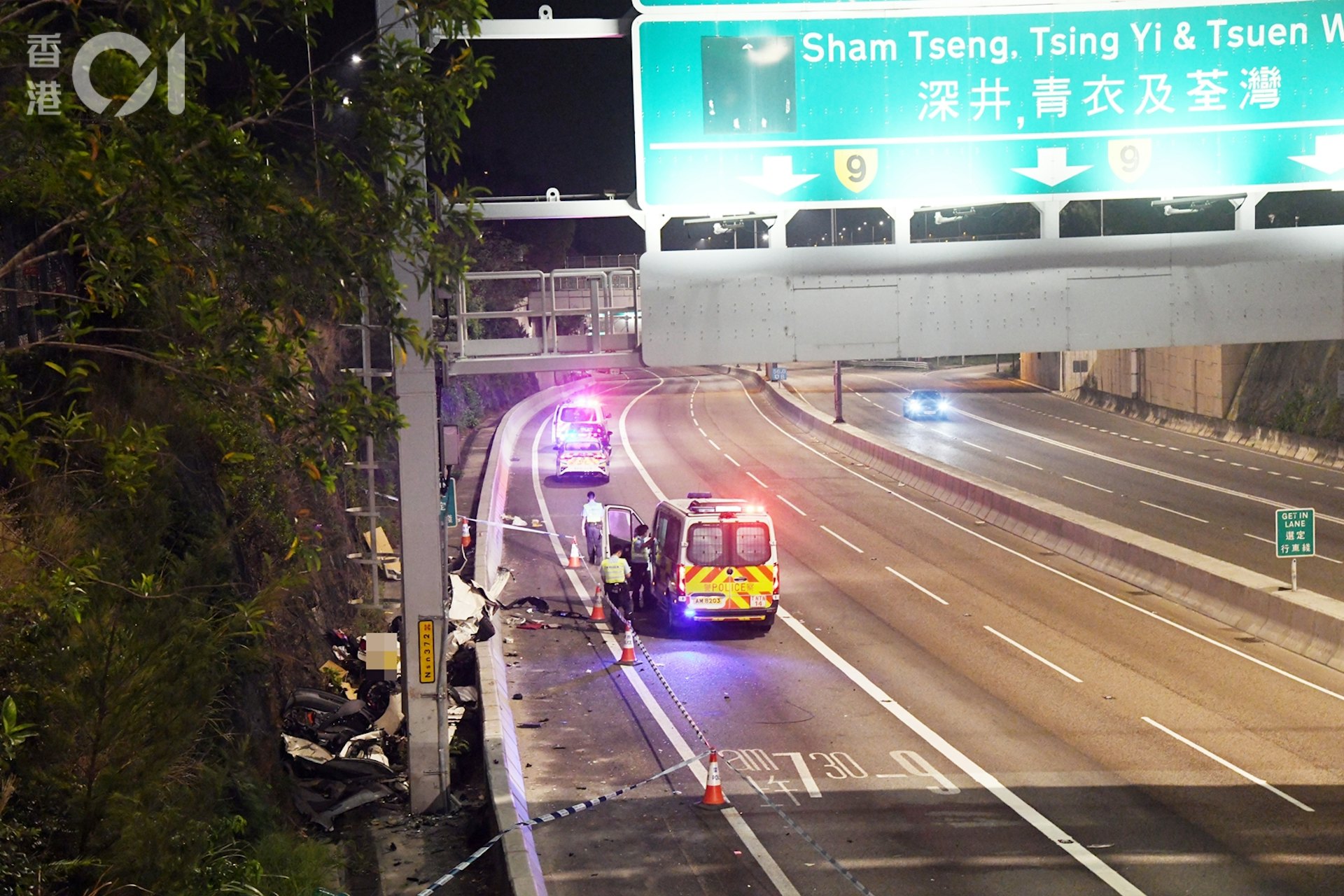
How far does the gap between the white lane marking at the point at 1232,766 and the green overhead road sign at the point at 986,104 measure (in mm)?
6646

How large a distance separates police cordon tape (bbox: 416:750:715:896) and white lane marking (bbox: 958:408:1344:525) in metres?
24.7

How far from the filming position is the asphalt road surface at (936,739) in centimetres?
1311

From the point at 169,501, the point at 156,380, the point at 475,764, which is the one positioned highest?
the point at 156,380

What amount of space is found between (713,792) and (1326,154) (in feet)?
29.3

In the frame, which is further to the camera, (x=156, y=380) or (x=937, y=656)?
(x=937, y=656)

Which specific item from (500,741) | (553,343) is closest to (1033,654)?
(500,741)

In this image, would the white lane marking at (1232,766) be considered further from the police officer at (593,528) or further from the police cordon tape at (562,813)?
the police officer at (593,528)

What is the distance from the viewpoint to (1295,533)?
22.3 m

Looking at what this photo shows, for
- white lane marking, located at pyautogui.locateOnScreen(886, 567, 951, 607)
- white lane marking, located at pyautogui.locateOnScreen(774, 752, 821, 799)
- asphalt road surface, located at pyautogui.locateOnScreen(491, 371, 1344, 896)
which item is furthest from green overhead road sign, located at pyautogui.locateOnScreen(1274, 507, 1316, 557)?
white lane marking, located at pyautogui.locateOnScreen(774, 752, 821, 799)

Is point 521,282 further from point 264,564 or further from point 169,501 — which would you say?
point 169,501

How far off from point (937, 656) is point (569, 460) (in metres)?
22.5

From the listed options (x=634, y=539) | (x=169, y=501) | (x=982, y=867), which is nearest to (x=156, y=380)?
(x=169, y=501)

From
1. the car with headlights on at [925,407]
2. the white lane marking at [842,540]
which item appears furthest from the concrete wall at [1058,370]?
the white lane marking at [842,540]

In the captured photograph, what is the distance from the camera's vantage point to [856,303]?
41.4 feet
